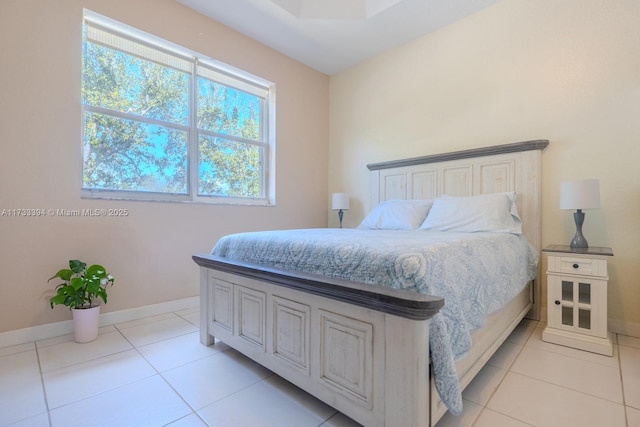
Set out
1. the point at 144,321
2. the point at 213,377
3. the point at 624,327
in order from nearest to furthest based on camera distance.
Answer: the point at 213,377
the point at 624,327
the point at 144,321

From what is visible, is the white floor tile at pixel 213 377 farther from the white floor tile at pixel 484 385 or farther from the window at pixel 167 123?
the window at pixel 167 123

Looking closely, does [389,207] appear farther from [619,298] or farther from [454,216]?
[619,298]

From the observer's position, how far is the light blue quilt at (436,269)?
39.3 inches

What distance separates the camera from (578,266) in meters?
1.96

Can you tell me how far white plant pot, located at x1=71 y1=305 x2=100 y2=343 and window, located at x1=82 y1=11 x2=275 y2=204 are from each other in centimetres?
90

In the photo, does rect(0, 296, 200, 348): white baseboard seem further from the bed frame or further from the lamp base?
the lamp base

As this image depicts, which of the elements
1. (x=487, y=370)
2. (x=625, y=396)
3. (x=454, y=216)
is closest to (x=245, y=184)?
(x=454, y=216)

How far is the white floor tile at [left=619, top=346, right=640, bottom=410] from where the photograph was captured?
1.38 m

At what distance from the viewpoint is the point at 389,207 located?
290 centimetres

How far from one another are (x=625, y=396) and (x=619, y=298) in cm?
113

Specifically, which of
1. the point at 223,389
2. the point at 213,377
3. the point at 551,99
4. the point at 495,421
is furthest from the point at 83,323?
the point at 551,99

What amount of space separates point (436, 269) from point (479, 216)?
146 cm

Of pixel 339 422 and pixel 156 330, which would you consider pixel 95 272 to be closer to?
pixel 156 330

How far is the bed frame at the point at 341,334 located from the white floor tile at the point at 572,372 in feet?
0.63
